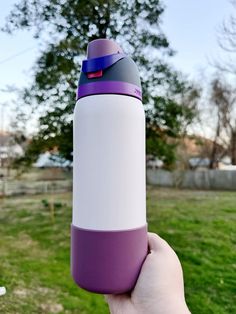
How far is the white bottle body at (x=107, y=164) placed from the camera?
408 mm

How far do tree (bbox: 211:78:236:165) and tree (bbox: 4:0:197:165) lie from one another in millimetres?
2355

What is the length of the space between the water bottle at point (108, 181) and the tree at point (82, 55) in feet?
7.72

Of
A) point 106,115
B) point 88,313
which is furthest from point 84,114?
point 88,313

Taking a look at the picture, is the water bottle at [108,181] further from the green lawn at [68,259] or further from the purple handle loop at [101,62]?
the green lawn at [68,259]

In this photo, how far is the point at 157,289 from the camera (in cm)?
42

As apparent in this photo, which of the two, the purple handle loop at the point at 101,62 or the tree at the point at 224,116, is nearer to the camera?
the purple handle loop at the point at 101,62

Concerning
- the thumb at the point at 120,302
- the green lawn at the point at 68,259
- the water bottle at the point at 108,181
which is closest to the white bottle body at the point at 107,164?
the water bottle at the point at 108,181

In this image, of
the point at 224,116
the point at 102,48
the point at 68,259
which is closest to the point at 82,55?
the point at 68,259

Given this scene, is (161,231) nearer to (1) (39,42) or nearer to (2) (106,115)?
(1) (39,42)

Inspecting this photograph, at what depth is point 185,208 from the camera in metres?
4.24

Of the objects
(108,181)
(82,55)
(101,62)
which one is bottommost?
(108,181)

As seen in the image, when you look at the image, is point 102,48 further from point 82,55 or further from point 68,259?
point 82,55

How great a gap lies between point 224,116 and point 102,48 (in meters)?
7.93

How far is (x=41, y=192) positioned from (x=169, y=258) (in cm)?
631
